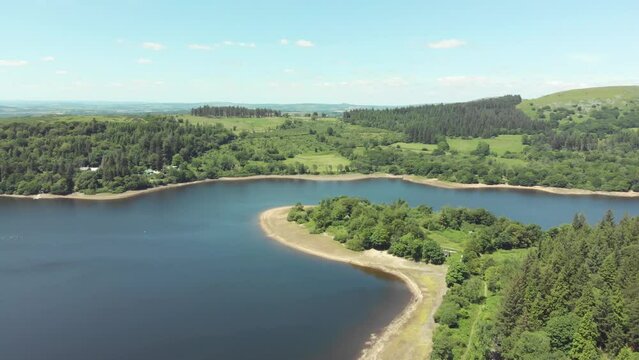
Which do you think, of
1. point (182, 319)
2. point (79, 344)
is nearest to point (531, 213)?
point (182, 319)

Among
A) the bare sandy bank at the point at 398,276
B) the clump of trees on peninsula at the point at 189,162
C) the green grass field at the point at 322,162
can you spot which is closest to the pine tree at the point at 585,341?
the bare sandy bank at the point at 398,276

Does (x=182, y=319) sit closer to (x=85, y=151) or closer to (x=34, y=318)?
(x=34, y=318)

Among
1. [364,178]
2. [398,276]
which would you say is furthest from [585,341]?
[364,178]

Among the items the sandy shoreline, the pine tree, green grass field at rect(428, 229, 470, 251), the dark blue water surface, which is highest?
the pine tree

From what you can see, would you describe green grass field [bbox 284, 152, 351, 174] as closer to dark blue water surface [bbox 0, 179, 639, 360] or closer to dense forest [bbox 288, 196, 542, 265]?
dark blue water surface [bbox 0, 179, 639, 360]

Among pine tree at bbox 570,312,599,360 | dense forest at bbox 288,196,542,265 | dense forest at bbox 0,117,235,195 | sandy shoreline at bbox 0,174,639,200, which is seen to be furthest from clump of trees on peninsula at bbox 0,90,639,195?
pine tree at bbox 570,312,599,360

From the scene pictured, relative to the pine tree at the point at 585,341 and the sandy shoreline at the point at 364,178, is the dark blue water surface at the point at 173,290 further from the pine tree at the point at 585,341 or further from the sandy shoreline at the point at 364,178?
the pine tree at the point at 585,341
